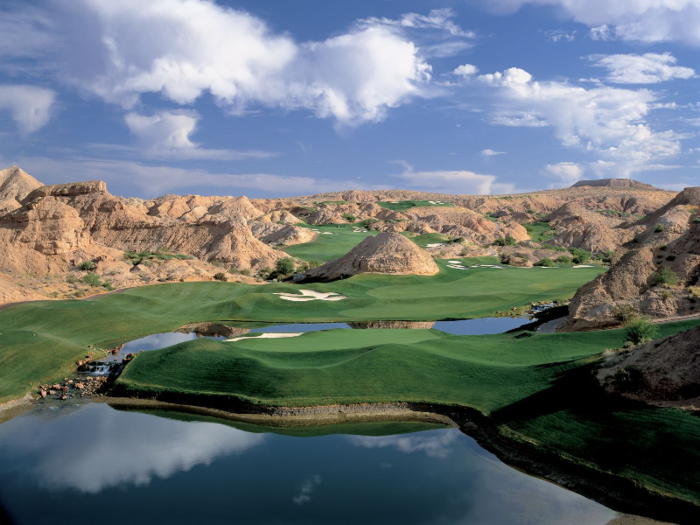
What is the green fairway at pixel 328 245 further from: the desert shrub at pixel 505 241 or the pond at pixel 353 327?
the pond at pixel 353 327

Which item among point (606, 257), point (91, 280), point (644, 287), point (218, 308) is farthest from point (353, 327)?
point (606, 257)

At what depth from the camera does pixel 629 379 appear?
15516mm

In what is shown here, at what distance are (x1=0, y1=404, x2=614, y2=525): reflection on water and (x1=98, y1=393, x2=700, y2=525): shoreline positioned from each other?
0.44 m

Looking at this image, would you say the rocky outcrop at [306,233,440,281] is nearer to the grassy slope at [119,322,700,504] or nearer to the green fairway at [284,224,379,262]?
the green fairway at [284,224,379,262]

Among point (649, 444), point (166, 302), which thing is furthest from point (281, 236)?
point (649, 444)

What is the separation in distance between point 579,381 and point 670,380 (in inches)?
99.9

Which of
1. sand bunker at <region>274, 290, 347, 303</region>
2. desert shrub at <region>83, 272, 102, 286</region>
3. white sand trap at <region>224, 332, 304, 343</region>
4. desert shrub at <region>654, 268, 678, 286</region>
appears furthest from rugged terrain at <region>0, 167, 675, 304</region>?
desert shrub at <region>654, 268, 678, 286</region>

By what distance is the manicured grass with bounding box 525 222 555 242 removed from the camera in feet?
325

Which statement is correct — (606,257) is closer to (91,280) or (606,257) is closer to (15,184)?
(91,280)

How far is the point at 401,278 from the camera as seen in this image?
166 feet

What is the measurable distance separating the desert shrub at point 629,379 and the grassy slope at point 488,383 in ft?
1.84

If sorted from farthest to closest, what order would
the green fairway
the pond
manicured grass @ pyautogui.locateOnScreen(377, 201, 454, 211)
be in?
manicured grass @ pyautogui.locateOnScreen(377, 201, 454, 211) → the green fairway → the pond

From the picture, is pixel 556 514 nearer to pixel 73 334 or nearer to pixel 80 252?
pixel 73 334

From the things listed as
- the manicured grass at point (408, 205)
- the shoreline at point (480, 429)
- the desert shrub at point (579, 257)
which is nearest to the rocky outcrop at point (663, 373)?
the shoreline at point (480, 429)
